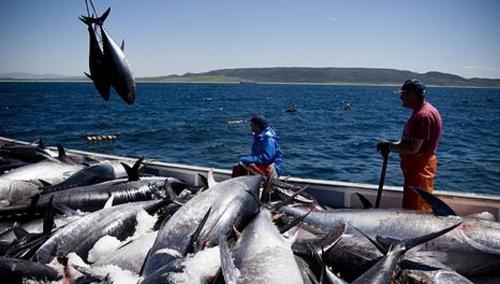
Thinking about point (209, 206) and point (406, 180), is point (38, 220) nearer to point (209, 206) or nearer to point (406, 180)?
point (209, 206)

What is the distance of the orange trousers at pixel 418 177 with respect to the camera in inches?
235

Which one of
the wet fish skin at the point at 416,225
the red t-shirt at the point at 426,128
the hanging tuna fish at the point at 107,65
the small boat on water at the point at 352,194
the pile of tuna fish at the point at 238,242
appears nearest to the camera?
the pile of tuna fish at the point at 238,242

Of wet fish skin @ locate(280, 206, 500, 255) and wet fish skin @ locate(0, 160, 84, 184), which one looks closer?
wet fish skin @ locate(280, 206, 500, 255)

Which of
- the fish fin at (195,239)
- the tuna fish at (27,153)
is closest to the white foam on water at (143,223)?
the fish fin at (195,239)

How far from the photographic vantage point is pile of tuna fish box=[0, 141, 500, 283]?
3.83 meters

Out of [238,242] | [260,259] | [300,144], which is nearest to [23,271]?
[238,242]

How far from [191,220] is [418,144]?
10.7 ft

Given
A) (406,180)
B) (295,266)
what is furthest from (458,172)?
(295,266)

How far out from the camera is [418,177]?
6.01m

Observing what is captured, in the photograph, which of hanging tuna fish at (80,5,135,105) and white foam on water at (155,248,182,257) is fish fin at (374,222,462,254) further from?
hanging tuna fish at (80,5,135,105)

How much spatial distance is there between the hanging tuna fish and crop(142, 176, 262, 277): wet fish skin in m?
1.50

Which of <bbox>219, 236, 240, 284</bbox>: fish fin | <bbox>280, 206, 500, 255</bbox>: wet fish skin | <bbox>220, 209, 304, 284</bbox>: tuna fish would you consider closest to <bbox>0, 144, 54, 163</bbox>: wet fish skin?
<bbox>280, 206, 500, 255</bbox>: wet fish skin

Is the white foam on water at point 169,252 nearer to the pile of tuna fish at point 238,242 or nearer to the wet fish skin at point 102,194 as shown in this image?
the pile of tuna fish at point 238,242

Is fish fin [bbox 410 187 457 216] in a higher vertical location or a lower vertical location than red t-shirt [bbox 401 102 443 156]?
lower
